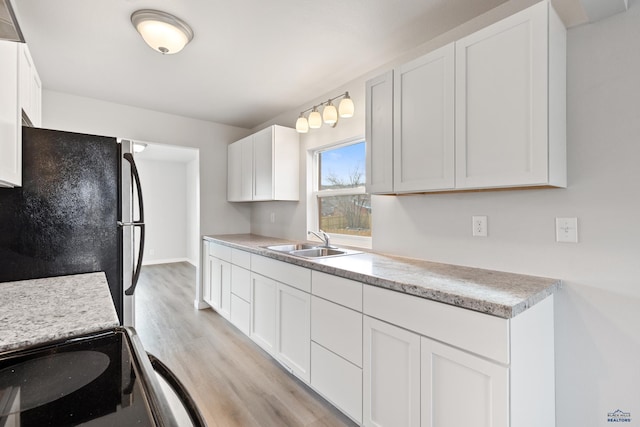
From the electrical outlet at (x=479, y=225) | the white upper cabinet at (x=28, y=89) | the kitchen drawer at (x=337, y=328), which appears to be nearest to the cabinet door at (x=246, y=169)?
the white upper cabinet at (x=28, y=89)

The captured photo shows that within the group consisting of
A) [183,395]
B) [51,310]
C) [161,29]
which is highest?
[161,29]

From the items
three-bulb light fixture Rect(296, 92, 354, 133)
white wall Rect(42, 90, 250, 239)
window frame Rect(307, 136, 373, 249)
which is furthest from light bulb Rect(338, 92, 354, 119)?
white wall Rect(42, 90, 250, 239)

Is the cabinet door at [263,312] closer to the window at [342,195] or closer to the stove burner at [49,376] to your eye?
the window at [342,195]

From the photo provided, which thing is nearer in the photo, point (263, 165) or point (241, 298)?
point (241, 298)

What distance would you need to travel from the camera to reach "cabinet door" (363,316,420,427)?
1.38m

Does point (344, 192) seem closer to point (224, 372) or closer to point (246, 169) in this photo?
point (246, 169)

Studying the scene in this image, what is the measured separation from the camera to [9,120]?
1346 millimetres

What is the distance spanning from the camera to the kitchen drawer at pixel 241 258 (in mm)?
2751

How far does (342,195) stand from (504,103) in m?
1.63

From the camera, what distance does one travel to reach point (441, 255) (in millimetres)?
1942

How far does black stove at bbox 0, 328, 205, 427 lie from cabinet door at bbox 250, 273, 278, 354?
154 cm

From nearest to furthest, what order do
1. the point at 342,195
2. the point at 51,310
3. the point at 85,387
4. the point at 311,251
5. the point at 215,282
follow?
the point at 85,387
the point at 51,310
the point at 311,251
the point at 342,195
the point at 215,282

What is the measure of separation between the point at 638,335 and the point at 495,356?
0.72 meters

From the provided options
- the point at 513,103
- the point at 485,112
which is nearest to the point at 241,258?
the point at 485,112
